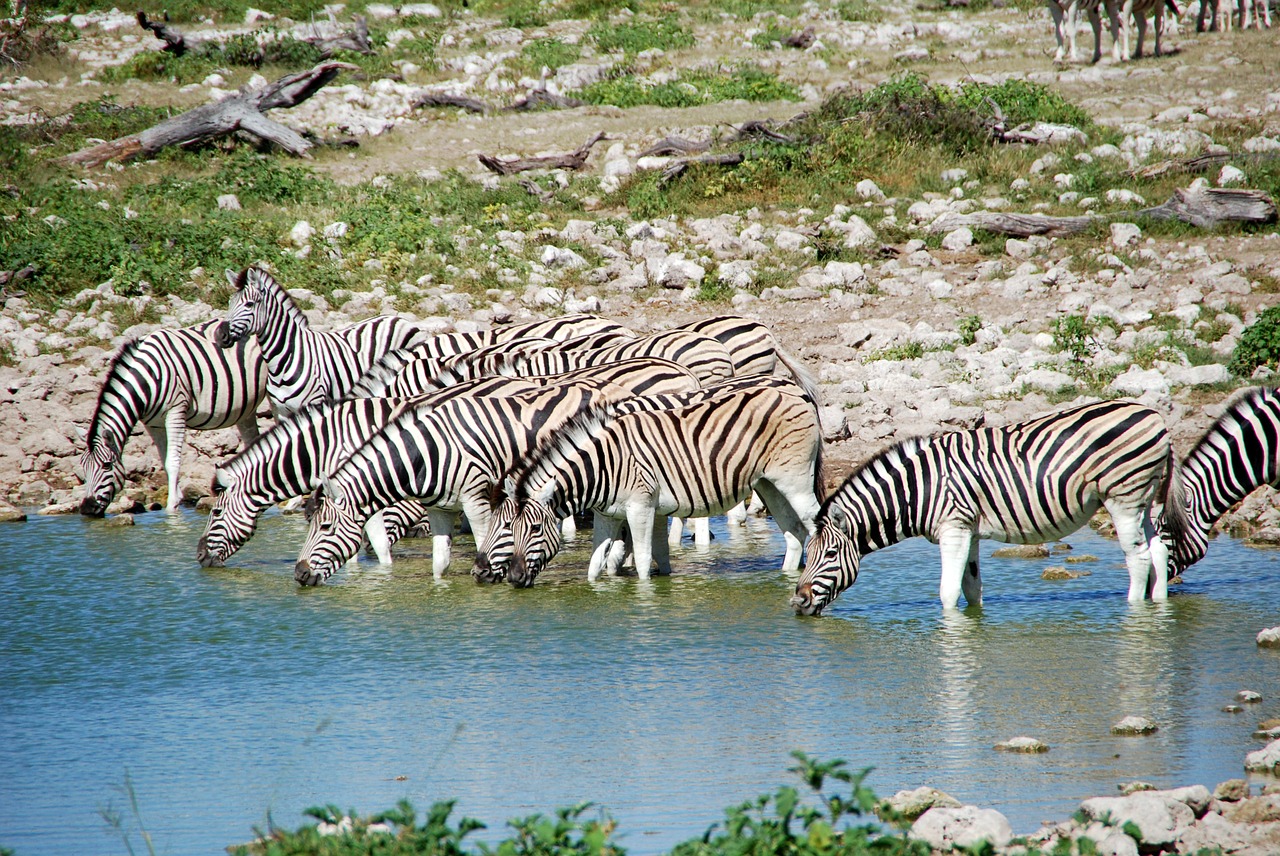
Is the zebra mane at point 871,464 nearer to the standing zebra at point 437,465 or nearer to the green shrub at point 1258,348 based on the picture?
the standing zebra at point 437,465

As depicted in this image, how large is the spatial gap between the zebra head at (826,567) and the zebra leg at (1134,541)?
1.70m

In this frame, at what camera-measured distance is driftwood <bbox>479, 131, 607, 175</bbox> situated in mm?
20391

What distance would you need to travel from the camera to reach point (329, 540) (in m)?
10.5

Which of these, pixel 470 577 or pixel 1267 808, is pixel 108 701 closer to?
pixel 470 577

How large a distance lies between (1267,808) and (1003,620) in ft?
12.1

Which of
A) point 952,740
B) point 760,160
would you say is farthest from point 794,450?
point 760,160

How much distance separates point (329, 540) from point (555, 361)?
305 centimetres

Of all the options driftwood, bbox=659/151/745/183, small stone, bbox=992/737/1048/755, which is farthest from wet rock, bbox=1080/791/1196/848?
driftwood, bbox=659/151/745/183

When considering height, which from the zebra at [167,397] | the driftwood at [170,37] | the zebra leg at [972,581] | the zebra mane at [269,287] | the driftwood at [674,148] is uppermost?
the driftwood at [170,37]

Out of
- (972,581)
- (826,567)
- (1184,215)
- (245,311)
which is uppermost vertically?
A: (1184,215)

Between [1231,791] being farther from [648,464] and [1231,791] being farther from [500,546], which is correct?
[500,546]

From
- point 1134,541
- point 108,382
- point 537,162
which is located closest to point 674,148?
point 537,162

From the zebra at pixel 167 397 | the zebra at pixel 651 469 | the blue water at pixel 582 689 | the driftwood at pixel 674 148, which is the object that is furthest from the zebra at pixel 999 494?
the driftwood at pixel 674 148

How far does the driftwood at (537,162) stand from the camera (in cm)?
2039
